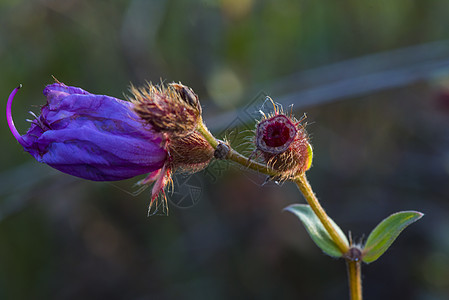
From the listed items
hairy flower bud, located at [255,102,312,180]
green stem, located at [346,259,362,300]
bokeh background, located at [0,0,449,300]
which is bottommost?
green stem, located at [346,259,362,300]

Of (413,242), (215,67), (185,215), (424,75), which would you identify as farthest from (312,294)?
(215,67)

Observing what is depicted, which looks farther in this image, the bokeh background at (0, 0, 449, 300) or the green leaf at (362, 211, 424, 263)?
the bokeh background at (0, 0, 449, 300)

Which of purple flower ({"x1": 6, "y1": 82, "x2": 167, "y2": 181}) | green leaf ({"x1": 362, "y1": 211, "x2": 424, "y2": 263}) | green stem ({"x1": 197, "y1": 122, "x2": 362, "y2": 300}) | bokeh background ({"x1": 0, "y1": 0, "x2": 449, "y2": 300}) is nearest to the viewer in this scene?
purple flower ({"x1": 6, "y1": 82, "x2": 167, "y2": 181})

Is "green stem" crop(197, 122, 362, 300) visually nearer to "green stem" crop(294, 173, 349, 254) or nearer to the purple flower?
"green stem" crop(294, 173, 349, 254)

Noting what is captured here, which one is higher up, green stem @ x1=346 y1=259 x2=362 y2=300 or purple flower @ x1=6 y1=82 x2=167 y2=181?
purple flower @ x1=6 y1=82 x2=167 y2=181

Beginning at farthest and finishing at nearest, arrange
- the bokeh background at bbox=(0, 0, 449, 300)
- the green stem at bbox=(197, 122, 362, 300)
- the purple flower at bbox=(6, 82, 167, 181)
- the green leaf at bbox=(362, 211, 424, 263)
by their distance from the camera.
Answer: the bokeh background at bbox=(0, 0, 449, 300) < the green leaf at bbox=(362, 211, 424, 263) < the green stem at bbox=(197, 122, 362, 300) < the purple flower at bbox=(6, 82, 167, 181)

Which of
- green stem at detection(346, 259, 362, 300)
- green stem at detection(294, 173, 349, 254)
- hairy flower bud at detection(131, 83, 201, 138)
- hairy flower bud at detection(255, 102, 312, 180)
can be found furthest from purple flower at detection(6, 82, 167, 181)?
green stem at detection(346, 259, 362, 300)
